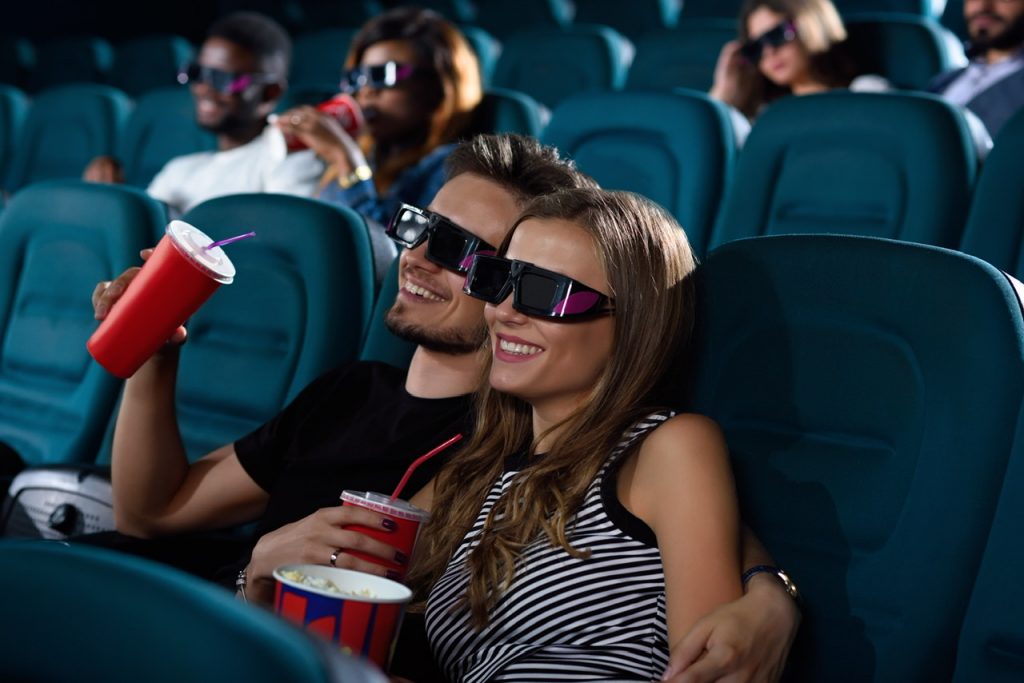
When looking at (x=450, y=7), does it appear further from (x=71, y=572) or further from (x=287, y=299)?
(x=71, y=572)

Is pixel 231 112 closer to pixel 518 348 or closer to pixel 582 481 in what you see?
pixel 518 348

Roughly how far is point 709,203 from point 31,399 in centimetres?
126

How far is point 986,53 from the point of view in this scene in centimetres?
275

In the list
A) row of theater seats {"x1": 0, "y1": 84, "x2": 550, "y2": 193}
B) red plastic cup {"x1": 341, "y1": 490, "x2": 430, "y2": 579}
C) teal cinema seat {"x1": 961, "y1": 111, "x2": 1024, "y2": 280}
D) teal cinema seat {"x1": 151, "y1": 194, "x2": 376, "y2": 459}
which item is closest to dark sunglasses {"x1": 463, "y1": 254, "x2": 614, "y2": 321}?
red plastic cup {"x1": 341, "y1": 490, "x2": 430, "y2": 579}

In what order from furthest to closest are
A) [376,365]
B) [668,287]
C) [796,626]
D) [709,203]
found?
[709,203], [376,365], [668,287], [796,626]

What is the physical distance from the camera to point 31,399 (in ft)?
6.67

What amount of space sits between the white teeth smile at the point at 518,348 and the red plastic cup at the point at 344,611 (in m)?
0.33

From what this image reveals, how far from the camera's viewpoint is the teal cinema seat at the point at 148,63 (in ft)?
16.2

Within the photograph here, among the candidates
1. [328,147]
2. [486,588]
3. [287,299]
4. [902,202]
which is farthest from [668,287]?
[328,147]

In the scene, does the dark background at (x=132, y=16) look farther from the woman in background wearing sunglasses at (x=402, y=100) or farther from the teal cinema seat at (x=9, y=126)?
the woman in background wearing sunglasses at (x=402, y=100)

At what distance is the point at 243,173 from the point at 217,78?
0.42 meters

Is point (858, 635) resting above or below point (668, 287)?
below

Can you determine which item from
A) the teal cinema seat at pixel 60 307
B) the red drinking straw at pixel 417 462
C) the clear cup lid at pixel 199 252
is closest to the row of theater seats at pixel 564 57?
the teal cinema seat at pixel 60 307

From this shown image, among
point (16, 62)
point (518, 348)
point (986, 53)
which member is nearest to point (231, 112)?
point (986, 53)
